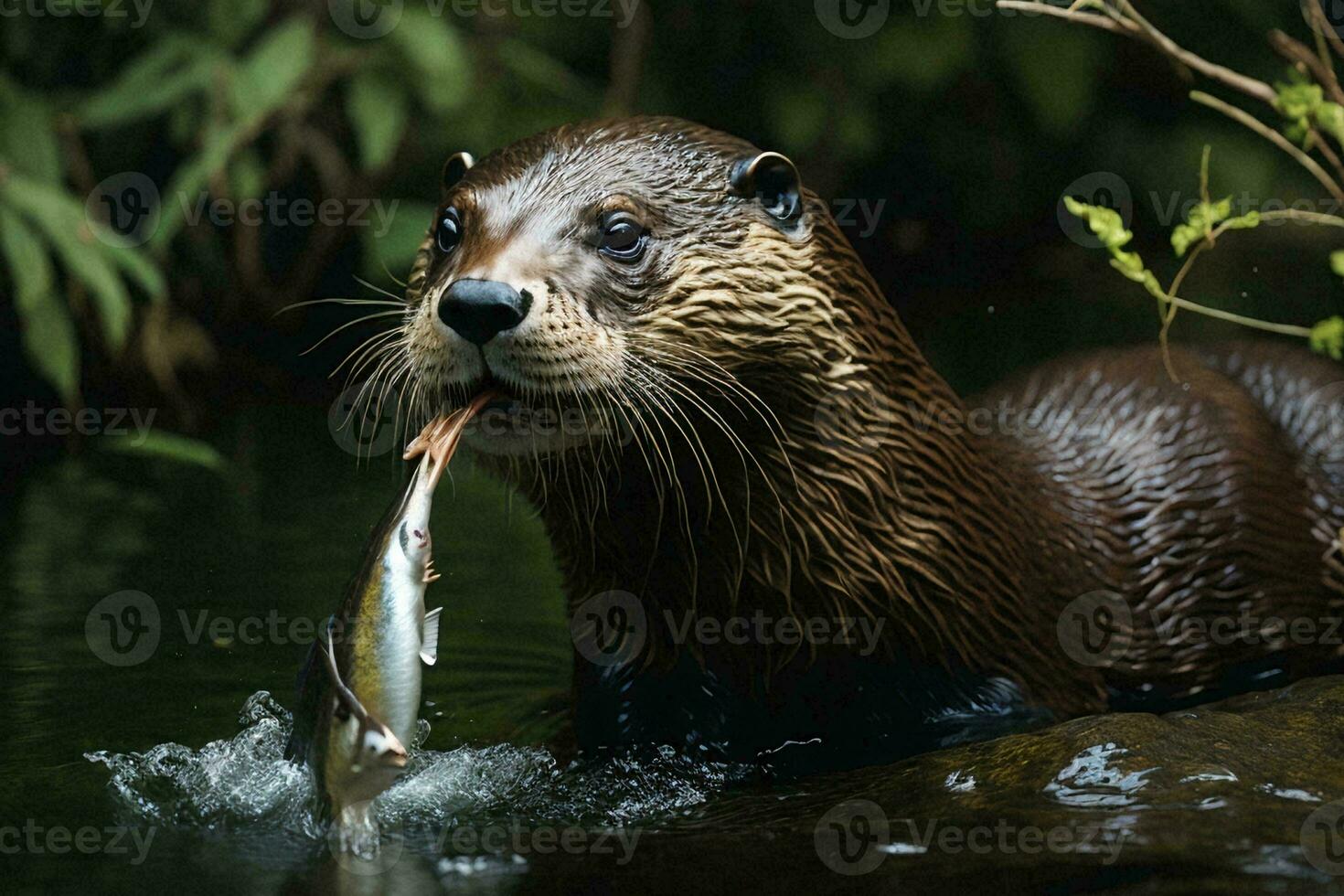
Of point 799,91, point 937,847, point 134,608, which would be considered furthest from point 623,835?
point 799,91

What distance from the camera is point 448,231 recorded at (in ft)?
9.07

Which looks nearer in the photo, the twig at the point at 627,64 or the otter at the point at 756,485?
the otter at the point at 756,485

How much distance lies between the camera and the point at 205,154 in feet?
19.1

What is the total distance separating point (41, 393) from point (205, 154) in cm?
119
